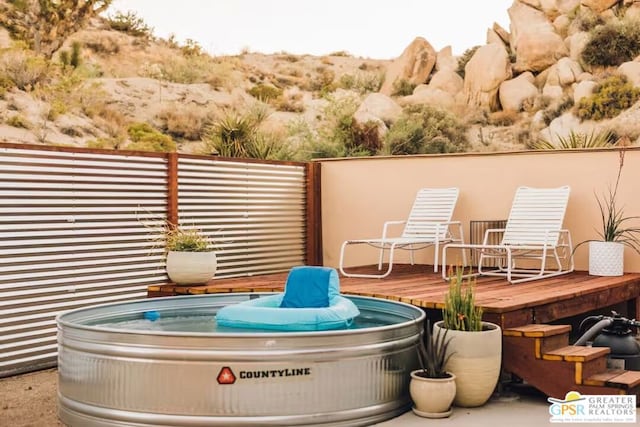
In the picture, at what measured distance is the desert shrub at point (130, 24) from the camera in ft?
92.8

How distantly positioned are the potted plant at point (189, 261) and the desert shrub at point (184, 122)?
15.4 meters

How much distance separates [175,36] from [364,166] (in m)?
22.0

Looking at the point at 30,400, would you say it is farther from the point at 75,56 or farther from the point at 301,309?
the point at 75,56

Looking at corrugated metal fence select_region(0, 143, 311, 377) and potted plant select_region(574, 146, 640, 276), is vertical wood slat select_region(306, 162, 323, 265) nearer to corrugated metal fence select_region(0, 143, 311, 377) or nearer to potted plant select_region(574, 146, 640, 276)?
corrugated metal fence select_region(0, 143, 311, 377)

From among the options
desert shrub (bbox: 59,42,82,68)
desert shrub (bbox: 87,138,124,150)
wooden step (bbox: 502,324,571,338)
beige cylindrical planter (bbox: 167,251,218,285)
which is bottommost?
wooden step (bbox: 502,324,571,338)

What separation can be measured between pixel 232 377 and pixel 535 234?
4.40 m

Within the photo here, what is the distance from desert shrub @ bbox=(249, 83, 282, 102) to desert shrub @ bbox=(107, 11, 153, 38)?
15.5 ft

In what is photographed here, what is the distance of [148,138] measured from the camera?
20.6 m

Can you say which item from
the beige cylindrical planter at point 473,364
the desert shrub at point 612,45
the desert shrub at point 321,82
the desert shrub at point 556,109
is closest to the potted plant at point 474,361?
the beige cylindrical planter at point 473,364

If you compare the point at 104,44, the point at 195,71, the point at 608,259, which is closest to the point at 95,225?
the point at 608,259

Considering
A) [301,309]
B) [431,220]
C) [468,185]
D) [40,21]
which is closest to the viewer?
[301,309]

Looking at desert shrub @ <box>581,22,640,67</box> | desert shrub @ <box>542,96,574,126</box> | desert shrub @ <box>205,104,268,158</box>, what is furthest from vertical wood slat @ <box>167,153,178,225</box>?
desert shrub @ <box>581,22,640,67</box>

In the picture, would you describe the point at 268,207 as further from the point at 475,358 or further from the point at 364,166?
the point at 475,358

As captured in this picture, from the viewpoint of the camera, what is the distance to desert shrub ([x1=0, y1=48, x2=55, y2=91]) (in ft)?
66.2
